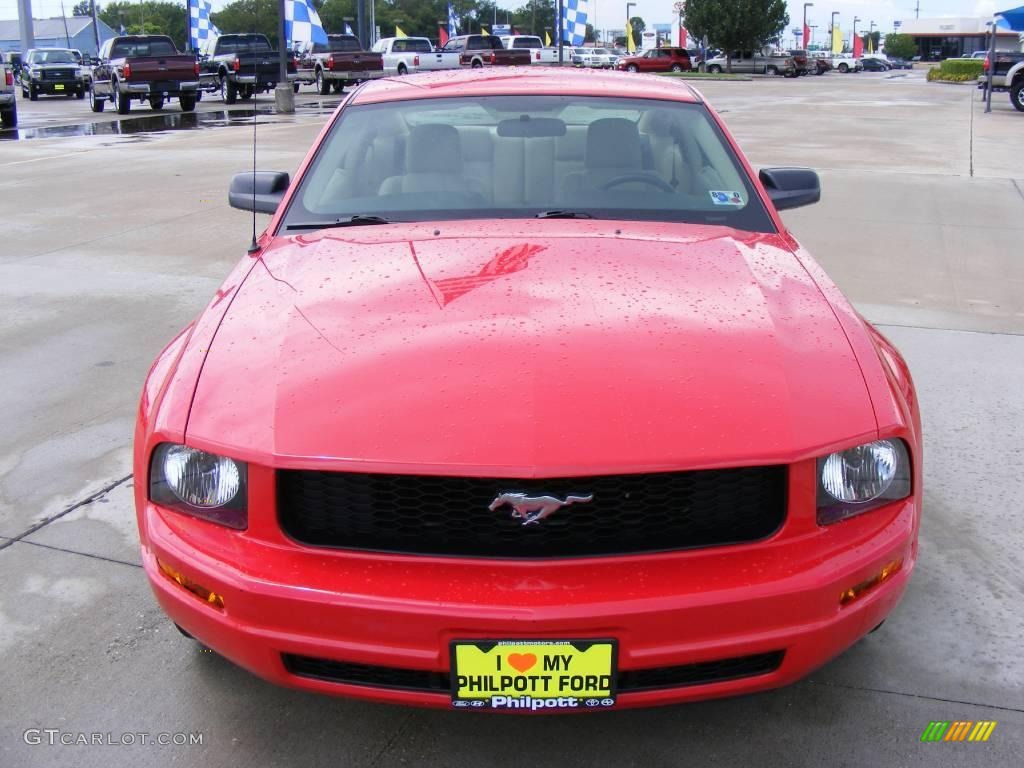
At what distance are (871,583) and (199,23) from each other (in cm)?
3415

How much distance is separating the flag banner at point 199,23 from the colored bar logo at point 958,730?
32.8 m

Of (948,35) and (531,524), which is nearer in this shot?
(531,524)

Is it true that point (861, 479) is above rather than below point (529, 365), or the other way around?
below

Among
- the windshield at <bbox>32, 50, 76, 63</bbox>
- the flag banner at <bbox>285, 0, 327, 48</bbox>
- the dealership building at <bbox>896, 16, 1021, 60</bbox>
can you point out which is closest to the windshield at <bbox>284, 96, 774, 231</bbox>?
the flag banner at <bbox>285, 0, 327, 48</bbox>

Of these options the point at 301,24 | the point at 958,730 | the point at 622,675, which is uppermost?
the point at 301,24

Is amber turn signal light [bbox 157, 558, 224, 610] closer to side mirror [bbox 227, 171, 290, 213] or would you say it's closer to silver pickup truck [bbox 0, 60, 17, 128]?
A: side mirror [bbox 227, 171, 290, 213]

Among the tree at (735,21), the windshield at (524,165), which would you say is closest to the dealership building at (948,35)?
the tree at (735,21)

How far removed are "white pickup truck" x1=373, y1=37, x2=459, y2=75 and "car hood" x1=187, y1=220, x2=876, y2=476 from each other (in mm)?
33483

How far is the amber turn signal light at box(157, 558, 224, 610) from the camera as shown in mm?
2139

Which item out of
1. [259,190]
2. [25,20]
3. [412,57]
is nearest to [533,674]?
[259,190]

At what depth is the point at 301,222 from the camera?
11.2ft

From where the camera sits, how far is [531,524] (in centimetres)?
206

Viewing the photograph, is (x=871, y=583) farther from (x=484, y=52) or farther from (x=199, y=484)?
(x=484, y=52)

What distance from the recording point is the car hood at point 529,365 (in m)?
2.05
